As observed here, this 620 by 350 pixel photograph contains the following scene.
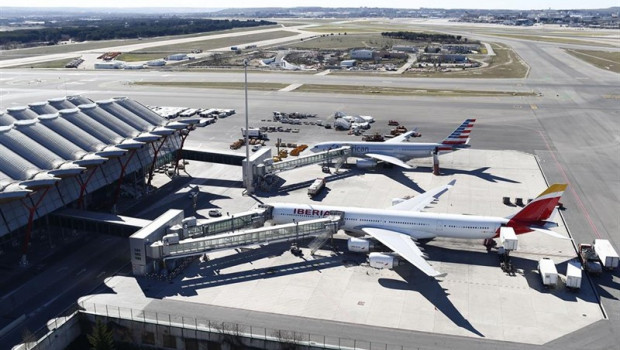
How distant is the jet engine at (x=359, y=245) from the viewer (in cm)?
5849

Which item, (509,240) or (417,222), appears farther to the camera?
(417,222)

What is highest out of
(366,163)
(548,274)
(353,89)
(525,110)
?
(353,89)

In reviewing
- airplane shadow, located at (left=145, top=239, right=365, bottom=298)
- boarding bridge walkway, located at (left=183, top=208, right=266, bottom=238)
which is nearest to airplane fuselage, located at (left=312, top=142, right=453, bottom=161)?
boarding bridge walkway, located at (left=183, top=208, right=266, bottom=238)

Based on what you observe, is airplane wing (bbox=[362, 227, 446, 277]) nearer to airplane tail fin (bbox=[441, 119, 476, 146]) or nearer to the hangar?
the hangar

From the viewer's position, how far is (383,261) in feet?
179

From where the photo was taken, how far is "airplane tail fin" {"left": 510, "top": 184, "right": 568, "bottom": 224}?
2223 inches

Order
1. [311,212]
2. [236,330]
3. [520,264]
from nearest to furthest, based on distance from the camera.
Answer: [236,330]
[520,264]
[311,212]

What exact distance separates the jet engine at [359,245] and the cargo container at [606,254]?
24074 millimetres

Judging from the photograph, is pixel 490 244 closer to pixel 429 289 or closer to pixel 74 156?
pixel 429 289

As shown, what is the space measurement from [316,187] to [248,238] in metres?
23.6

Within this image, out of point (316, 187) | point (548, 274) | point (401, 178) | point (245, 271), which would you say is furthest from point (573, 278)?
point (401, 178)

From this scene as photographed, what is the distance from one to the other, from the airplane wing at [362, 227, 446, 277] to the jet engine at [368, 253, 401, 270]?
0.94m

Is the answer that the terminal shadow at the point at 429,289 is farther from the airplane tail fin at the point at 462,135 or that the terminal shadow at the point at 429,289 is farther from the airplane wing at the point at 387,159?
the airplane tail fin at the point at 462,135

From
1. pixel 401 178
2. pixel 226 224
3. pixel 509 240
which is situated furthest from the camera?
pixel 401 178
